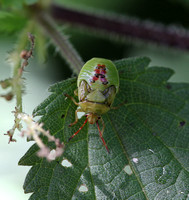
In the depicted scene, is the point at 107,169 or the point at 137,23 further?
the point at 137,23

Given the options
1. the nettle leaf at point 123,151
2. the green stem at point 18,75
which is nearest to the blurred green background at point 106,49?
the green stem at point 18,75

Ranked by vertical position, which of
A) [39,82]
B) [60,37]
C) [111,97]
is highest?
[39,82]

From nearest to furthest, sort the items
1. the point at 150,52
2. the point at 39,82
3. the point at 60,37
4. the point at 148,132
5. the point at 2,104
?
the point at 148,132
the point at 60,37
the point at 2,104
the point at 39,82
the point at 150,52

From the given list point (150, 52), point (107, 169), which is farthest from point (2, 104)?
point (150, 52)

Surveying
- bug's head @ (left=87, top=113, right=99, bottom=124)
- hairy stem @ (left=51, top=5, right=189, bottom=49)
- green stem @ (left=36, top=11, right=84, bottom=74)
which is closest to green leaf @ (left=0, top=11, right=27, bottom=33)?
green stem @ (left=36, top=11, right=84, bottom=74)

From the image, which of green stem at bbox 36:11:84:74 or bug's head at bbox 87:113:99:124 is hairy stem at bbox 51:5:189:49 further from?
bug's head at bbox 87:113:99:124

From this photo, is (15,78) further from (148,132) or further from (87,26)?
(87,26)
